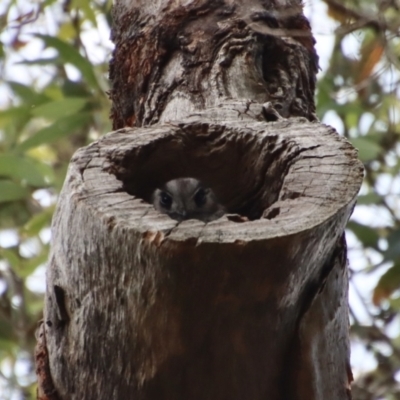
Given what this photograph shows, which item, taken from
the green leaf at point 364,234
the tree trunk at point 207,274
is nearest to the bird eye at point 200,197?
A: the tree trunk at point 207,274

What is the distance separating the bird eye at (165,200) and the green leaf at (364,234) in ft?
5.11

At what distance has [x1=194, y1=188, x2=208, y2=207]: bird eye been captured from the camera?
2771 millimetres

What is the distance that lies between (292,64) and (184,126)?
0.60 m

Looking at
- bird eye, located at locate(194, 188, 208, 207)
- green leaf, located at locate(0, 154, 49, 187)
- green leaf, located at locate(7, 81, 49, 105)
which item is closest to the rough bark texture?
bird eye, located at locate(194, 188, 208, 207)

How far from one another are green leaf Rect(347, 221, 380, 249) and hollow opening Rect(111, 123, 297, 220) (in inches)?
77.2

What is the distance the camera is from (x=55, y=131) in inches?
146

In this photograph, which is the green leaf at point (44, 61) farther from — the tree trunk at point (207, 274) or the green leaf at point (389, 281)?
the tree trunk at point (207, 274)

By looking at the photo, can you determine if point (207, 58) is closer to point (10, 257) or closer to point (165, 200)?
point (165, 200)

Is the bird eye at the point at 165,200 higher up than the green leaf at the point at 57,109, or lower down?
lower down

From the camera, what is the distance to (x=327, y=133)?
5.80 feet

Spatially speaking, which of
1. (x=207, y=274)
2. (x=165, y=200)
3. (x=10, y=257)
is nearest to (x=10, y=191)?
(x=10, y=257)

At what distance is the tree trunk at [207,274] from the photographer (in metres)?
1.37

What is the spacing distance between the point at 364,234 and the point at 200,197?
1.49m

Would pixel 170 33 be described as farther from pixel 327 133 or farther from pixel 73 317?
pixel 73 317
